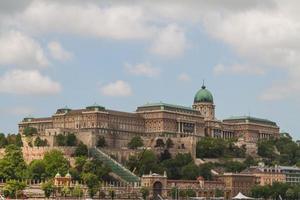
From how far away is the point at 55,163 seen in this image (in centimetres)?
12381

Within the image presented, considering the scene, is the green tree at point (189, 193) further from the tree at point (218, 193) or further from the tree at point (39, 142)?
the tree at point (39, 142)

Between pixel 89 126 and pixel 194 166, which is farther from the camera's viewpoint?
pixel 89 126

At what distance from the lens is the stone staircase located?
415 feet

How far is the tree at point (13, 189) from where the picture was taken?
346 ft

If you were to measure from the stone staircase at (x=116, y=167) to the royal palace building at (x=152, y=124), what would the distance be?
14.5 ft

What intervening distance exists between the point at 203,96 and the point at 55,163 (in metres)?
56.5

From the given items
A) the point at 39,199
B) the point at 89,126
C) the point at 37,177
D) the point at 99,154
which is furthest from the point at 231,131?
the point at 39,199

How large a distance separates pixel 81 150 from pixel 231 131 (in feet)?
Answer: 158

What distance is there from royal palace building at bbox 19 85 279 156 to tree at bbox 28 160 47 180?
14.1 meters

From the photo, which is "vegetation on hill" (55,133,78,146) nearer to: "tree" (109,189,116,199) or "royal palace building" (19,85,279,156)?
"royal palace building" (19,85,279,156)

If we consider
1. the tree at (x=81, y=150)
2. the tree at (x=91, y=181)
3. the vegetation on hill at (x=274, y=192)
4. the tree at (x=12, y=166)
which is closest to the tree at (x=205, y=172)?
the vegetation on hill at (x=274, y=192)

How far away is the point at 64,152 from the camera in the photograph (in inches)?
5202

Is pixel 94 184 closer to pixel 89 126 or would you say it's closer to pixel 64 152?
pixel 64 152

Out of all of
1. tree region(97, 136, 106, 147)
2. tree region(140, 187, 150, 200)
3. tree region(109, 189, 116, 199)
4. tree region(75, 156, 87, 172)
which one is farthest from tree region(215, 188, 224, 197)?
tree region(97, 136, 106, 147)
